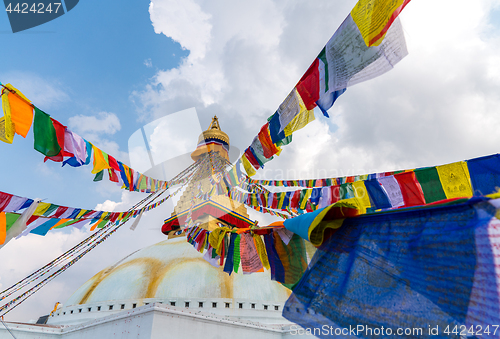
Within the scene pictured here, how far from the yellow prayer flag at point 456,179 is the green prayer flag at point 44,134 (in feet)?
18.3

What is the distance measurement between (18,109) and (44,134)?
0.47 meters

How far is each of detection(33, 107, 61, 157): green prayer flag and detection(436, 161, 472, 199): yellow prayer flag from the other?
219 inches

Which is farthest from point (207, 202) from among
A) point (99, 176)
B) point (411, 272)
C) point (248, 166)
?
point (411, 272)

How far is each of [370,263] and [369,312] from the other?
29 centimetres

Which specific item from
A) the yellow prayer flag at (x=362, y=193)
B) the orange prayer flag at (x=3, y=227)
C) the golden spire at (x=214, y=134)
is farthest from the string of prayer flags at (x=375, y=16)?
the golden spire at (x=214, y=134)

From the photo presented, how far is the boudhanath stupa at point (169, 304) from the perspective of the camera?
6.20 m

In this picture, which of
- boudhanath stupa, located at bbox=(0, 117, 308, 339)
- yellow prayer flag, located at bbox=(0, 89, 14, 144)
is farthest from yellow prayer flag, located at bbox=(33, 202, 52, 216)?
boudhanath stupa, located at bbox=(0, 117, 308, 339)

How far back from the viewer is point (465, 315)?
127cm

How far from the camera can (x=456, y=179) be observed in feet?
10.3

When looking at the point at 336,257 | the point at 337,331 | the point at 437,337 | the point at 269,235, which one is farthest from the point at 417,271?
the point at 269,235

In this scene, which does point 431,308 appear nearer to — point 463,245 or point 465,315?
point 465,315

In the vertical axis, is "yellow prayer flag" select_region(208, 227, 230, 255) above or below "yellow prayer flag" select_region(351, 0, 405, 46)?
below

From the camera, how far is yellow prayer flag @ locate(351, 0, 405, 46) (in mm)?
1915

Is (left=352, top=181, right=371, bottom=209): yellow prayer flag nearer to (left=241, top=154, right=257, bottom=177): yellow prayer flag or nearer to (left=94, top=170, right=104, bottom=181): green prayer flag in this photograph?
(left=241, top=154, right=257, bottom=177): yellow prayer flag
